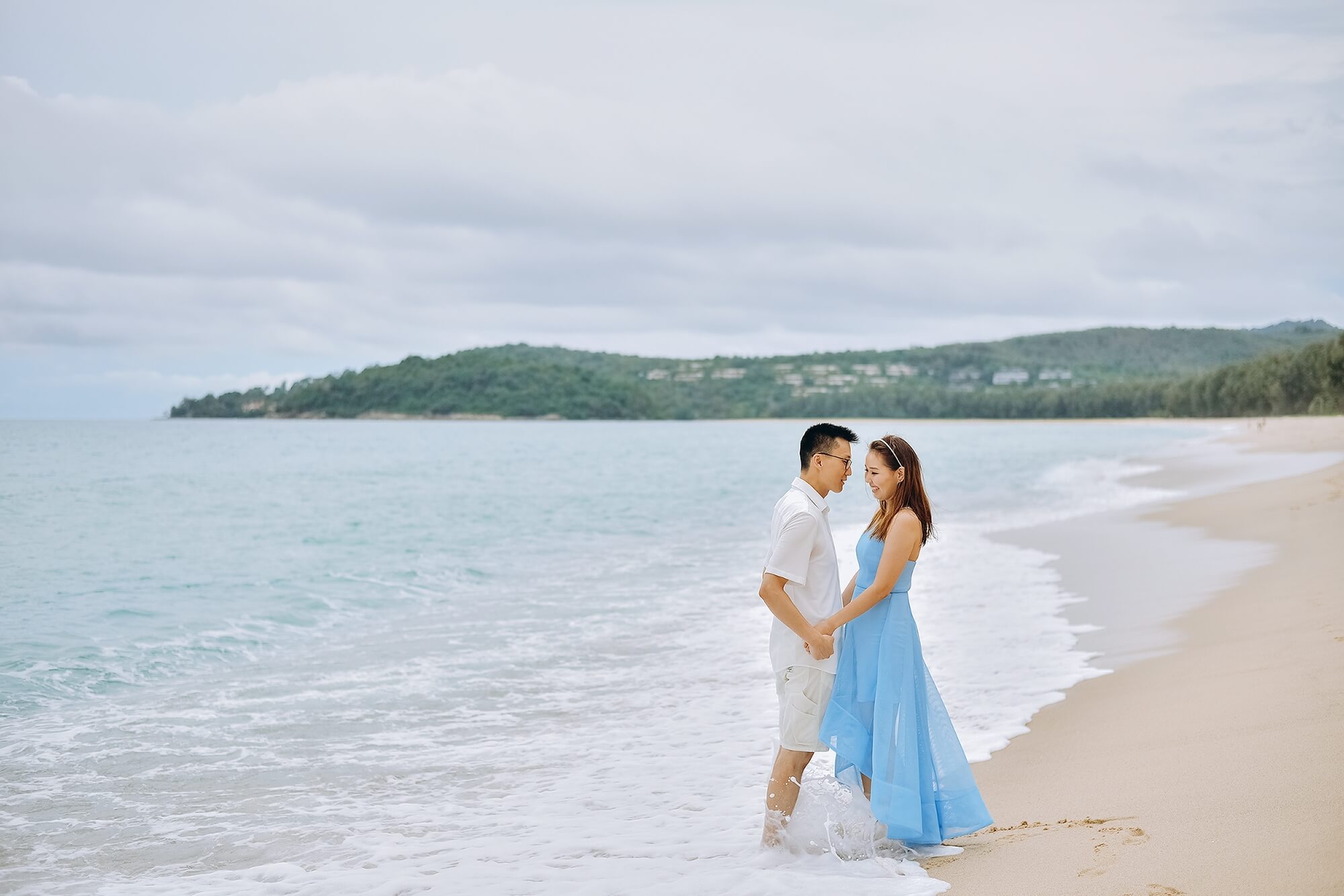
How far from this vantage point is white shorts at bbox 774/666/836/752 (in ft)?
15.0

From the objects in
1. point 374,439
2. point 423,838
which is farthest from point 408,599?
point 374,439

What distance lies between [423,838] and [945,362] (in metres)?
189

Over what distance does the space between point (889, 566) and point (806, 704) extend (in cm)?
74

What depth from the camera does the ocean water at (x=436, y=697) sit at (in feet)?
17.1

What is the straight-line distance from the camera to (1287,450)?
4062 cm

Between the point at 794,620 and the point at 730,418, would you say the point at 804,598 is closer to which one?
the point at 794,620

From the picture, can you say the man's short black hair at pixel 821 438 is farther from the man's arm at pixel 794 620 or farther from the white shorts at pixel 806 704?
the white shorts at pixel 806 704

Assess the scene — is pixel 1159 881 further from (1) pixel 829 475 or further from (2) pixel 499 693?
(2) pixel 499 693

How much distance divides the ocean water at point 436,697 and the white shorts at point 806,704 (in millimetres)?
477

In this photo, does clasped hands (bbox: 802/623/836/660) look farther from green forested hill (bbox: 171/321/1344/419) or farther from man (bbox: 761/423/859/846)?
green forested hill (bbox: 171/321/1344/419)

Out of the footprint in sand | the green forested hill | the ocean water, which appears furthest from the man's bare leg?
the green forested hill

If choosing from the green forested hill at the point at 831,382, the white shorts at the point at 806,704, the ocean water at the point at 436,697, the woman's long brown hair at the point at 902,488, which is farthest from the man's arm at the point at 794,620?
the green forested hill at the point at 831,382

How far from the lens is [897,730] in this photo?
443cm

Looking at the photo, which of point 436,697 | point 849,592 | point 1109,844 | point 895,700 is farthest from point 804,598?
point 436,697
